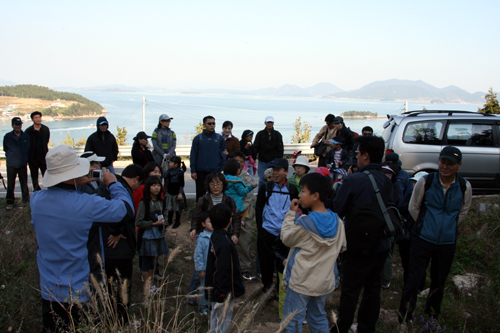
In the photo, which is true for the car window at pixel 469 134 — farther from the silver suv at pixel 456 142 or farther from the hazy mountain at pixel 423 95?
the hazy mountain at pixel 423 95

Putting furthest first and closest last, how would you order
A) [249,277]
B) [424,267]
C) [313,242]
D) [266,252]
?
1. [249,277]
2. [266,252]
3. [424,267]
4. [313,242]

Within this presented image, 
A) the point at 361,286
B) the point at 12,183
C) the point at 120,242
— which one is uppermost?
the point at 120,242

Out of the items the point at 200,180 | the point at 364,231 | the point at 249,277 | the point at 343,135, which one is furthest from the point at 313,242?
the point at 343,135

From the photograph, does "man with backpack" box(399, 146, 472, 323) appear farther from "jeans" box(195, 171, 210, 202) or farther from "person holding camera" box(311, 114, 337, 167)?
"person holding camera" box(311, 114, 337, 167)

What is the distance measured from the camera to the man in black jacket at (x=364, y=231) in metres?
3.24

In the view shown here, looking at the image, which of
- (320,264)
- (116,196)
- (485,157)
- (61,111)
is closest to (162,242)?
(116,196)

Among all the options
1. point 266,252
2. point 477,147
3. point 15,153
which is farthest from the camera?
point 477,147

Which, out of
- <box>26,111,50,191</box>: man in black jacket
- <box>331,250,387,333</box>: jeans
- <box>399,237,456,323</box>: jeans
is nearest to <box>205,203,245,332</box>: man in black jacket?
<box>331,250,387,333</box>: jeans

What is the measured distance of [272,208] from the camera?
14.5ft

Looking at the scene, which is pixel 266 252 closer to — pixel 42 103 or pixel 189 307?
pixel 189 307

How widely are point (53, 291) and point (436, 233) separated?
335cm

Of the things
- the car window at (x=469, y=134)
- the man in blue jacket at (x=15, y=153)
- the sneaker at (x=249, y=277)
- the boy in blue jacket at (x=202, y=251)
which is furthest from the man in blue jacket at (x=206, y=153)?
the car window at (x=469, y=134)

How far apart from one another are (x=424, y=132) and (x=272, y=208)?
16.6ft

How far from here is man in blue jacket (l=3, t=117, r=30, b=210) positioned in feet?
24.1
